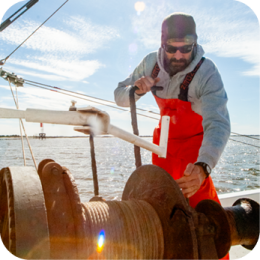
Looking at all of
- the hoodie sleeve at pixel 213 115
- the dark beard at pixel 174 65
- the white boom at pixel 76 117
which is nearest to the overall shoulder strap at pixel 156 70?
the dark beard at pixel 174 65

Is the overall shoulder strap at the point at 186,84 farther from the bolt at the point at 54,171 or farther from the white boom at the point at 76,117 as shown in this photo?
the bolt at the point at 54,171

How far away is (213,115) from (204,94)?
Answer: 0.96 feet

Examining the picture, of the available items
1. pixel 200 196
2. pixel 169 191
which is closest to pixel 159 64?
pixel 200 196

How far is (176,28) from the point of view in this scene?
2.43 m

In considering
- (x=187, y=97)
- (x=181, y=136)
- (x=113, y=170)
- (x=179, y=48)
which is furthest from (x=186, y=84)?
(x=113, y=170)

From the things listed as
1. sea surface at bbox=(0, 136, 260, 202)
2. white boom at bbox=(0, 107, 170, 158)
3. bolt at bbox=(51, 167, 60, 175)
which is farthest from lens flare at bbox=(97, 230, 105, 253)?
sea surface at bbox=(0, 136, 260, 202)

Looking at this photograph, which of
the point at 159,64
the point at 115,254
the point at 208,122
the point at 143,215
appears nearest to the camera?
the point at 115,254

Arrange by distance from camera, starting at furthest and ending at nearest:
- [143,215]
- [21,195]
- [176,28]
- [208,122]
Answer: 1. [176,28]
2. [208,122]
3. [143,215]
4. [21,195]

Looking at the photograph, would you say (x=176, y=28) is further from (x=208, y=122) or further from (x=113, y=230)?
(x=113, y=230)

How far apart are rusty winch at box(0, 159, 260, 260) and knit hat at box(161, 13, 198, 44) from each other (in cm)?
140

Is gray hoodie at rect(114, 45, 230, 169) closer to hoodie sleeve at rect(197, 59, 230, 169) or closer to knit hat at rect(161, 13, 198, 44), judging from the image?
hoodie sleeve at rect(197, 59, 230, 169)

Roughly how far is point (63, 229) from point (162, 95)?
6.58 ft

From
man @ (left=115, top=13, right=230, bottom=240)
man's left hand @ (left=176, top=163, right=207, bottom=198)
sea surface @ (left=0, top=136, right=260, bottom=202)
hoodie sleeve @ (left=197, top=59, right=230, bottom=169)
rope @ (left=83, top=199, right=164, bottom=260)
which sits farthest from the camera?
sea surface @ (left=0, top=136, right=260, bottom=202)

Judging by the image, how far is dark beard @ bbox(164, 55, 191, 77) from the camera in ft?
8.53
